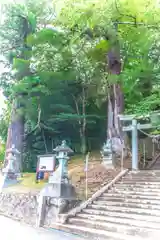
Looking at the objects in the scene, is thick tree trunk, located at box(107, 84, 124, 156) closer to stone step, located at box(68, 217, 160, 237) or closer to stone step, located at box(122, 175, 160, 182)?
stone step, located at box(122, 175, 160, 182)

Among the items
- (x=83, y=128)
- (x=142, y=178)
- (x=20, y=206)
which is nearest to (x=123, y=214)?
(x=142, y=178)

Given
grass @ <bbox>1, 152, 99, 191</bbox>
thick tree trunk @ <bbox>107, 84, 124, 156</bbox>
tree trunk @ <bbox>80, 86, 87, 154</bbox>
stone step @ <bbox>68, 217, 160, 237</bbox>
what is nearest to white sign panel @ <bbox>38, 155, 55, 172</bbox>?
grass @ <bbox>1, 152, 99, 191</bbox>

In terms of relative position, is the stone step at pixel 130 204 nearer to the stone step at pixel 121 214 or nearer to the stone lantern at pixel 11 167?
the stone step at pixel 121 214

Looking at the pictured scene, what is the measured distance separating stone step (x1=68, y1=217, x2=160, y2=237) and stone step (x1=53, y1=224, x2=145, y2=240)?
0.31 feet

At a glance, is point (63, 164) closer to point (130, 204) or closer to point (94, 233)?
point (130, 204)

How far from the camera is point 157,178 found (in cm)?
691

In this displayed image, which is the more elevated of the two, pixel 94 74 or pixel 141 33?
pixel 141 33

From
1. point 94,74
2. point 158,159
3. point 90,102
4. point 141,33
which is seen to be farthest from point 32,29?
point 158,159

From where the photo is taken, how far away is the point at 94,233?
4.45m

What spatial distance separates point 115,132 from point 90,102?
2.95 metres

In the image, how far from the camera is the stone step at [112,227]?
13.5 ft

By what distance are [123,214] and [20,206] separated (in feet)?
10.7

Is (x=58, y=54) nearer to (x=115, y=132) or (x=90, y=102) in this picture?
(x=90, y=102)

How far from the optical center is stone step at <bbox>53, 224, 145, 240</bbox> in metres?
4.12
